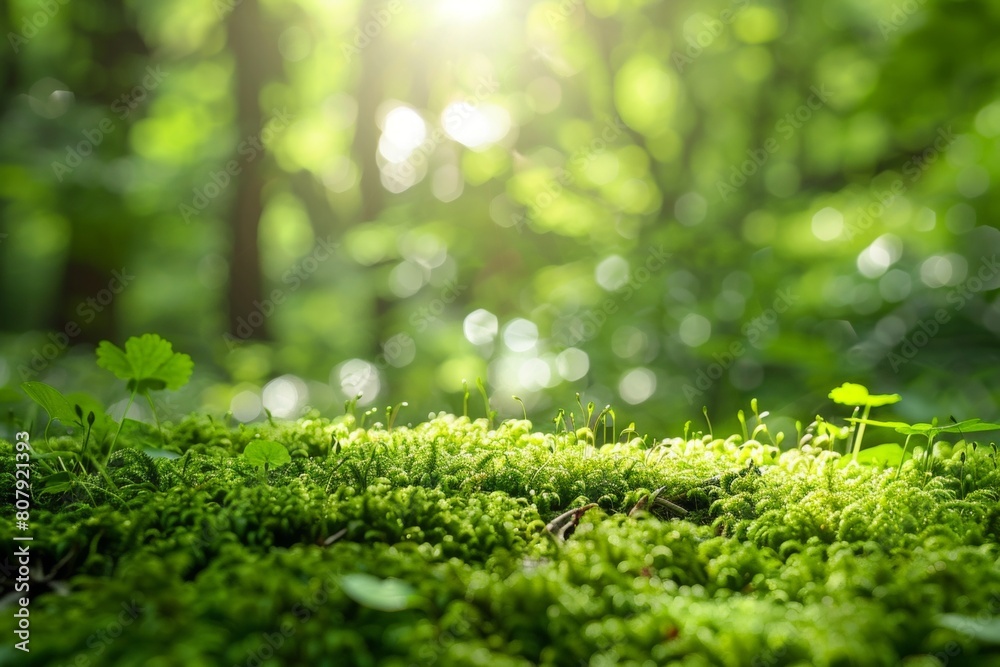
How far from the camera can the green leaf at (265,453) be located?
1664mm

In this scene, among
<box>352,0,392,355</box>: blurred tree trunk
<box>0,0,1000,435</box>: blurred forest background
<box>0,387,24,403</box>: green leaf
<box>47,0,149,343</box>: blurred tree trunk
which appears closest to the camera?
<box>0,387,24,403</box>: green leaf

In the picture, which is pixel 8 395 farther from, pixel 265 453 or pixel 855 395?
pixel 855 395

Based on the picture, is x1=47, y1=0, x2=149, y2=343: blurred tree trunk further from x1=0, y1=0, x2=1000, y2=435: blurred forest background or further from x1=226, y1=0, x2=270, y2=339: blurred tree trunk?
x1=226, y1=0, x2=270, y2=339: blurred tree trunk

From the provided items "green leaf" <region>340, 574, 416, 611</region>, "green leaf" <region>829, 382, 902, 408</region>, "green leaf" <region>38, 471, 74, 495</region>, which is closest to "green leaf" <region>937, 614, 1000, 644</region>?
"green leaf" <region>340, 574, 416, 611</region>

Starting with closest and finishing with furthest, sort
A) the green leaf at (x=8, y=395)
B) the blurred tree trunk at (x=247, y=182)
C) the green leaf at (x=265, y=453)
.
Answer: the green leaf at (x=265, y=453) → the green leaf at (x=8, y=395) → the blurred tree trunk at (x=247, y=182)

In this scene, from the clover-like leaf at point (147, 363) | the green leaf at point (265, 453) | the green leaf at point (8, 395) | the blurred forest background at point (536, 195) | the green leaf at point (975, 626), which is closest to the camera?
the green leaf at point (975, 626)

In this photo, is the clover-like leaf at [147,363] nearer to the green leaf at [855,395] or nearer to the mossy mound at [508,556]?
the mossy mound at [508,556]

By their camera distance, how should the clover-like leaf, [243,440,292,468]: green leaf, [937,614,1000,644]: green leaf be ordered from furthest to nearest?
the clover-like leaf
[243,440,292,468]: green leaf
[937,614,1000,644]: green leaf

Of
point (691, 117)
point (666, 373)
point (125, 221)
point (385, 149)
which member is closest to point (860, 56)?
point (691, 117)

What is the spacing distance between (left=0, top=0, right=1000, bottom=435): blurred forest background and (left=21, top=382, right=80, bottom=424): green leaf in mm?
3203

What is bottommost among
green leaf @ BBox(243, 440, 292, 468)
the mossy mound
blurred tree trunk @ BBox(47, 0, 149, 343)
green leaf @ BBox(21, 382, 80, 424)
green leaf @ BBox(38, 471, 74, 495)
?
the mossy mound

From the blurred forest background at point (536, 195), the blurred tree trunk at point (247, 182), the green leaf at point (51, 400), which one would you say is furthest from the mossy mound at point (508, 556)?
the blurred tree trunk at point (247, 182)

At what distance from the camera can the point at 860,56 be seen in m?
6.68

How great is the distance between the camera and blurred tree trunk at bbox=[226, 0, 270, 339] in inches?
312
